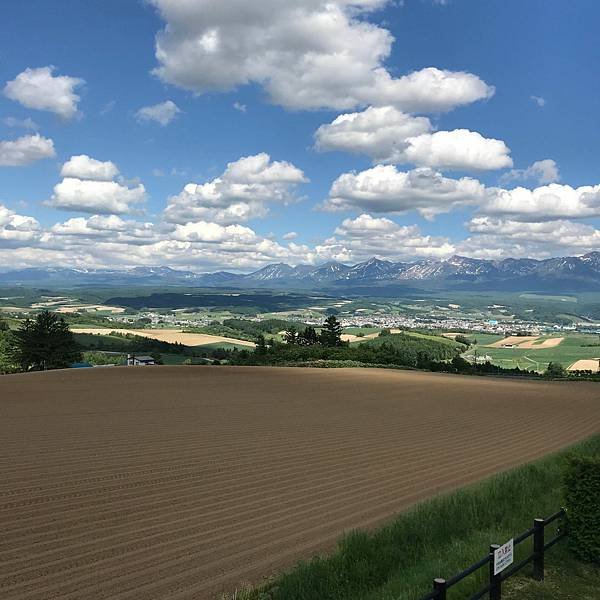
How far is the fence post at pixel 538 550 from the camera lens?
752cm

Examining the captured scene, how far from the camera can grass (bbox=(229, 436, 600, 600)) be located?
706cm

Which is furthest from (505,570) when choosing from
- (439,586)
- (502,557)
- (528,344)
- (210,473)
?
(528,344)

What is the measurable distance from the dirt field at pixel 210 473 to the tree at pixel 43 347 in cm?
3512

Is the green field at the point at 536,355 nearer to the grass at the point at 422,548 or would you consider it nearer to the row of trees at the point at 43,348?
the row of trees at the point at 43,348

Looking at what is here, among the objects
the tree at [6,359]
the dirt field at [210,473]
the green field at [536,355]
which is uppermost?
the dirt field at [210,473]

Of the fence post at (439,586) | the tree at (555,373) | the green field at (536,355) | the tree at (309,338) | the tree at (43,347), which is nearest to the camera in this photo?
the fence post at (439,586)

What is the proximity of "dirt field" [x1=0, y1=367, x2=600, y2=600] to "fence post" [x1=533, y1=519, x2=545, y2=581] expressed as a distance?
3.21 metres

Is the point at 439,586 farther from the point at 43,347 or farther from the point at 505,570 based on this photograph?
the point at 43,347

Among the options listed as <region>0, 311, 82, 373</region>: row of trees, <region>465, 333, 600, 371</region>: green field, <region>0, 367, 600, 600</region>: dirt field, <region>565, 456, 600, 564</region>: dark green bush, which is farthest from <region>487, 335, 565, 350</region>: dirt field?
<region>565, 456, 600, 564</region>: dark green bush

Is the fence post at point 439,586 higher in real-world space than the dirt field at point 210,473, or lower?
higher

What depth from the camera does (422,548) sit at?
854 centimetres

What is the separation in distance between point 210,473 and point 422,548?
20.0ft

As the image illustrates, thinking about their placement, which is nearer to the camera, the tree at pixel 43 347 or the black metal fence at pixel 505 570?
the black metal fence at pixel 505 570

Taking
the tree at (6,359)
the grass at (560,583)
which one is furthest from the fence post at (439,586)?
the tree at (6,359)
